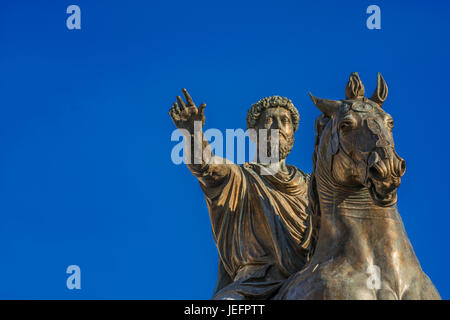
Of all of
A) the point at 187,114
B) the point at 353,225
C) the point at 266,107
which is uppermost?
the point at 266,107

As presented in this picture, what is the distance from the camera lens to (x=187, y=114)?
12.7 m

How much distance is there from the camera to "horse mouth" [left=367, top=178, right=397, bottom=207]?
1055cm

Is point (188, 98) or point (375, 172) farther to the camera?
point (188, 98)

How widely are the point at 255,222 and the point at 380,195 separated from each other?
3299 mm

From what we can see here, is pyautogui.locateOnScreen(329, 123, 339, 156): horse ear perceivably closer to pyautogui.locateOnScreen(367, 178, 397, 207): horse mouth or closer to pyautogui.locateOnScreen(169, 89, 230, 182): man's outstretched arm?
pyautogui.locateOnScreen(367, 178, 397, 207): horse mouth

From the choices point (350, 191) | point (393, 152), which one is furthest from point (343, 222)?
point (393, 152)

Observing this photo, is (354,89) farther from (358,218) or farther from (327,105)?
(358,218)

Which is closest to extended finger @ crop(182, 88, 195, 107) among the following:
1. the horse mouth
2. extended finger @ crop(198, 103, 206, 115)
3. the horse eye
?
extended finger @ crop(198, 103, 206, 115)

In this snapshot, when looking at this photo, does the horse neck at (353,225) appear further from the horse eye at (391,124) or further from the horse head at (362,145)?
the horse eye at (391,124)

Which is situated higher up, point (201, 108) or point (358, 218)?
point (201, 108)

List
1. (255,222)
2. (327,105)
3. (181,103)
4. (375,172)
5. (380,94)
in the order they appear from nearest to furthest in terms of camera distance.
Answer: (375,172) → (327,105) → (380,94) → (181,103) → (255,222)

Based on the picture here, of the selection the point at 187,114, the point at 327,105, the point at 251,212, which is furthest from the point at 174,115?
the point at 327,105
